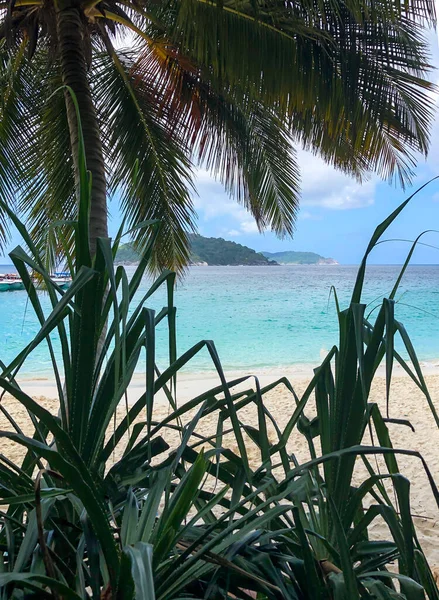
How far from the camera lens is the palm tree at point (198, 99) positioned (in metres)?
2.03

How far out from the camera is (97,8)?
8.45 ft

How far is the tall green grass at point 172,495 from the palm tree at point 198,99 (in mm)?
986

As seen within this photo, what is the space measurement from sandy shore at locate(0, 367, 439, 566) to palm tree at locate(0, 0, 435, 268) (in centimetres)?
139

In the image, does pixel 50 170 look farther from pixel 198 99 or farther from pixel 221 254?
pixel 221 254

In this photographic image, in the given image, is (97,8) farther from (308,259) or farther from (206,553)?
(308,259)

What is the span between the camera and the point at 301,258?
5475cm

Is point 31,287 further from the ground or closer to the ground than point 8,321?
further from the ground

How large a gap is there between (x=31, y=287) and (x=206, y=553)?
0.38 meters

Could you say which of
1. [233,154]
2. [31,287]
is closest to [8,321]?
[233,154]

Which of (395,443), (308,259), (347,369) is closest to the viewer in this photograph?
(347,369)

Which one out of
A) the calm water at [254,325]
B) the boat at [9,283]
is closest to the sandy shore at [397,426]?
the calm water at [254,325]

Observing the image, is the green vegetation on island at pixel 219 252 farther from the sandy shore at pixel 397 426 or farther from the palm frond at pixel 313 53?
the palm frond at pixel 313 53

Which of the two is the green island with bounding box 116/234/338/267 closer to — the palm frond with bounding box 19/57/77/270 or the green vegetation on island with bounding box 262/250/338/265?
the green vegetation on island with bounding box 262/250/338/265

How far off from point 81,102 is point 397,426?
3.02m
